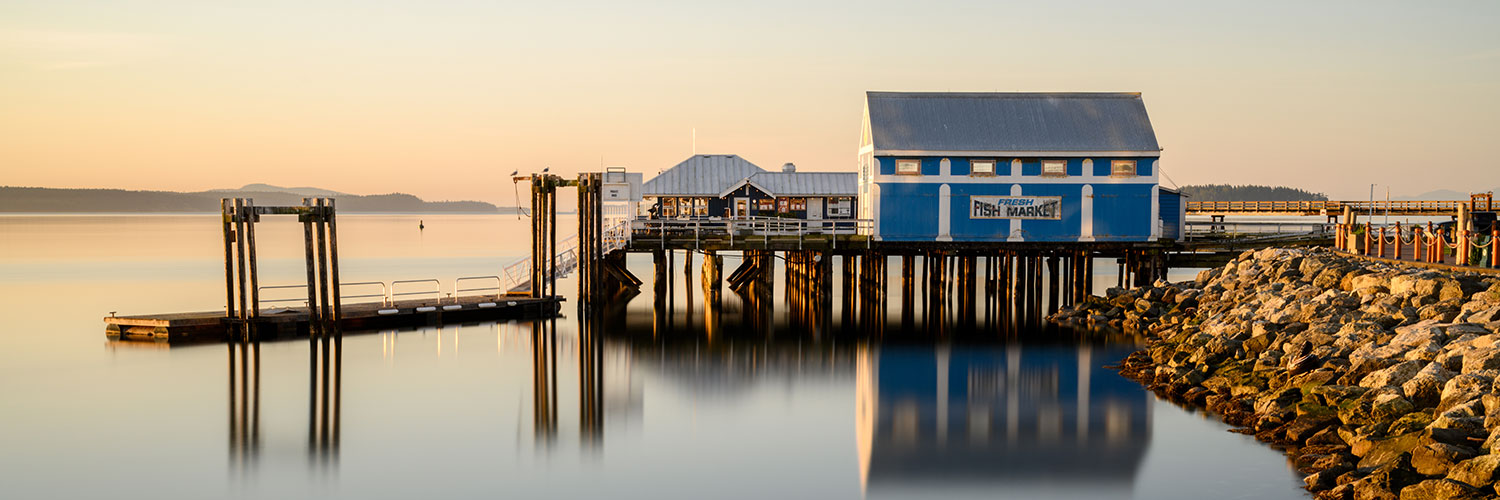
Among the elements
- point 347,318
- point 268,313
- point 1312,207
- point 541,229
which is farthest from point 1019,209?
point 1312,207

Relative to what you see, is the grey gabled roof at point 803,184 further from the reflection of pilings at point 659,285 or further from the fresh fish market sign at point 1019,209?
the fresh fish market sign at point 1019,209

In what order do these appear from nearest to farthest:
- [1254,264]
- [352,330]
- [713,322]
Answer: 1. [352,330]
2. [1254,264]
3. [713,322]

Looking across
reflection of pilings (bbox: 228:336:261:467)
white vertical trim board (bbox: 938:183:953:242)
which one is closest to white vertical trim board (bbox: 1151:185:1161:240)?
white vertical trim board (bbox: 938:183:953:242)

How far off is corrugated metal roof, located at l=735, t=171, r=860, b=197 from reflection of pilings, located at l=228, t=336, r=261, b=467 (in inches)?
912

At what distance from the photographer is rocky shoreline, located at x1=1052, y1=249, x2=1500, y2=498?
14227mm

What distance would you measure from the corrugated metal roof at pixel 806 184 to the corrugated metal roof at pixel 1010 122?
10.2 meters

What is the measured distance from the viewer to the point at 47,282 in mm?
52906

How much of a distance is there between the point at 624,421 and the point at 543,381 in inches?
171

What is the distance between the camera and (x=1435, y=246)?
85.1 feet

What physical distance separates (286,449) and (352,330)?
11.6 meters

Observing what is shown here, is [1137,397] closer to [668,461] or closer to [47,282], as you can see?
[668,461]

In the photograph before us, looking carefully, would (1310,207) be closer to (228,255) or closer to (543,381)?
(543,381)

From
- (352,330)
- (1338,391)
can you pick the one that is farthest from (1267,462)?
(352,330)

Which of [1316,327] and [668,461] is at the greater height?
[1316,327]
